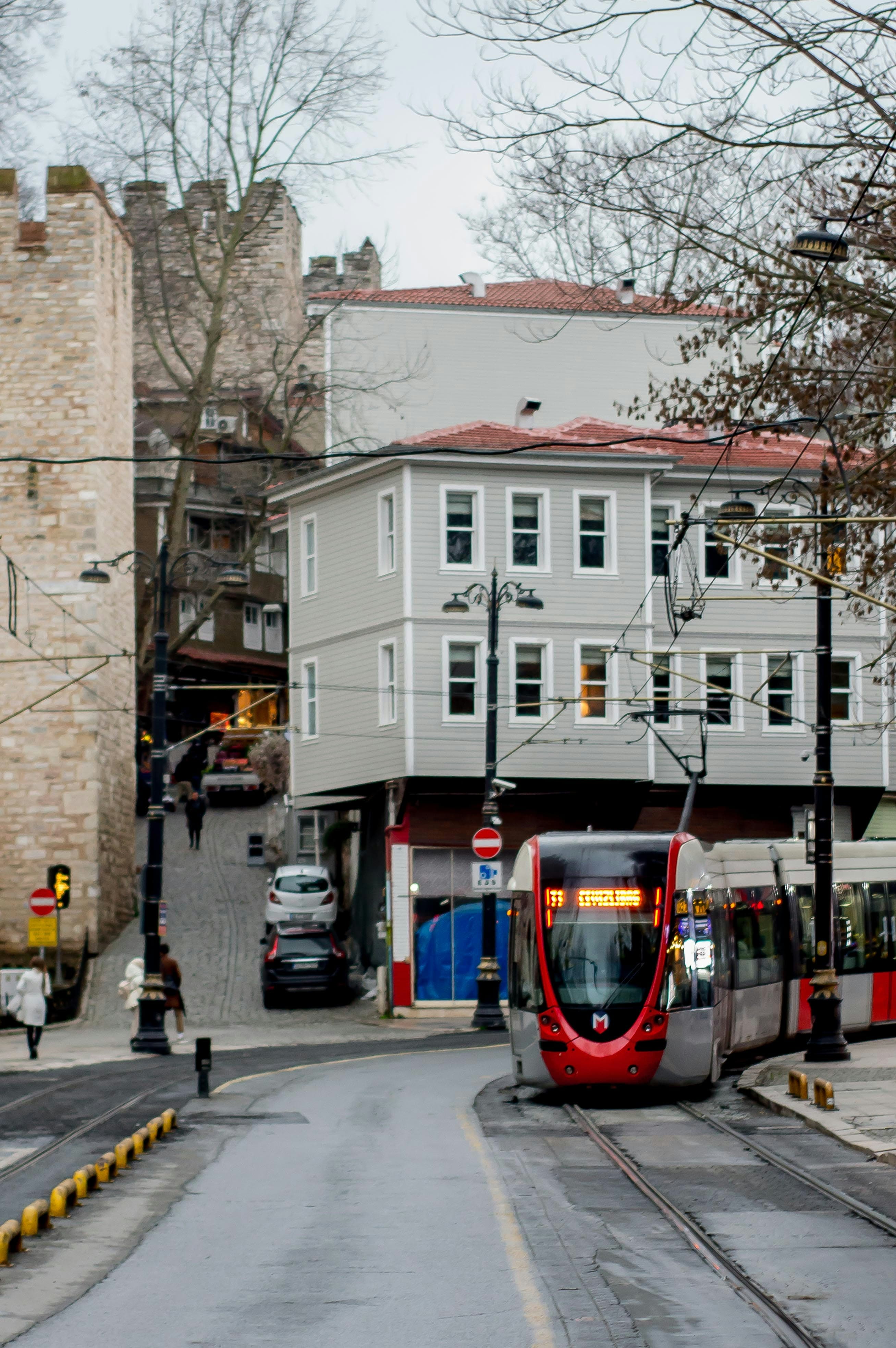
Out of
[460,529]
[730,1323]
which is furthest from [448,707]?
[730,1323]

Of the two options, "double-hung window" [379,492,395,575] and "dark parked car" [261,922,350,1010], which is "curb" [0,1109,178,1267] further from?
"double-hung window" [379,492,395,575]

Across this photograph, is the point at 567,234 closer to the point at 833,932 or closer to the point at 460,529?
the point at 833,932

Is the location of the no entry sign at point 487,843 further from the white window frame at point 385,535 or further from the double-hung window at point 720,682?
the double-hung window at point 720,682

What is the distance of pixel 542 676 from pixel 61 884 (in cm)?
1153

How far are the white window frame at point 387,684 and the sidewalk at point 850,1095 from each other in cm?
1599

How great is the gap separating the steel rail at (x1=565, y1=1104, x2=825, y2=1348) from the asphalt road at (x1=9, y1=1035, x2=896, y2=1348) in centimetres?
5

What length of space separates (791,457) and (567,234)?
90.3 ft

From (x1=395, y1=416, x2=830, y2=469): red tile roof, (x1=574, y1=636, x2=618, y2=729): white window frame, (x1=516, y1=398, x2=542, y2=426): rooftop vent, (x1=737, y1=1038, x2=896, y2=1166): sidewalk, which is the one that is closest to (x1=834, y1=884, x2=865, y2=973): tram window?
(x1=737, y1=1038, x2=896, y2=1166): sidewalk

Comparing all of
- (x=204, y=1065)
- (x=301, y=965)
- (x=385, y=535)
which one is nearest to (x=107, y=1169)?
(x=204, y=1065)

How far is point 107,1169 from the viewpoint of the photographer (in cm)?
1338

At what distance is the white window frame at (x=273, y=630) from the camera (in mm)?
73312

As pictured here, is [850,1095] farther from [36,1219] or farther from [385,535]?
[385,535]

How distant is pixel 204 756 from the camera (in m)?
65.6

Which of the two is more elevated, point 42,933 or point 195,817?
point 195,817
